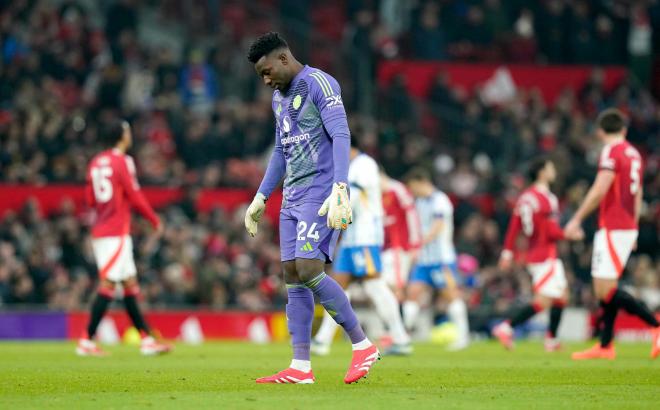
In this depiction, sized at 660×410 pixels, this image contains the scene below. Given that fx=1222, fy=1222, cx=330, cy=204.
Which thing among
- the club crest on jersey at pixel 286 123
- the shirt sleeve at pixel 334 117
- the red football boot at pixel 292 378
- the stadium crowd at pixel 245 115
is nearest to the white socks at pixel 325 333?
the red football boot at pixel 292 378

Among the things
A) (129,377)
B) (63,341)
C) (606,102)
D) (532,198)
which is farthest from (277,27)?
(129,377)

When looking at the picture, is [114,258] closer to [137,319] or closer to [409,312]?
[137,319]

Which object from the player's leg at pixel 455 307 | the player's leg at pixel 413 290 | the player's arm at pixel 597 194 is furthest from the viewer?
the player's leg at pixel 413 290

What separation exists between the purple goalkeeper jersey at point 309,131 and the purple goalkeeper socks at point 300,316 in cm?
71

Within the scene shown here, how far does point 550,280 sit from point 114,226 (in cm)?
596

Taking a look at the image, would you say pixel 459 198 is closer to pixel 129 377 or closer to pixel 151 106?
pixel 151 106

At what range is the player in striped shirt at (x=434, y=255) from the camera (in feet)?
60.8

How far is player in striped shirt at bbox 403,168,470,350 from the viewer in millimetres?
18547

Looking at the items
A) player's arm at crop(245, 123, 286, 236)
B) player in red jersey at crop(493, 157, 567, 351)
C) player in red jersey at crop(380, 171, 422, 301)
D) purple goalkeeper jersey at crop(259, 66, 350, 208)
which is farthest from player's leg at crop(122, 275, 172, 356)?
purple goalkeeper jersey at crop(259, 66, 350, 208)

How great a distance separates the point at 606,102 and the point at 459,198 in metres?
6.32

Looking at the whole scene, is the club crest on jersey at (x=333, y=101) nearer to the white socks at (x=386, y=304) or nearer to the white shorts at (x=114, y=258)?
the white socks at (x=386, y=304)

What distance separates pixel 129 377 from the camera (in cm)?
1062

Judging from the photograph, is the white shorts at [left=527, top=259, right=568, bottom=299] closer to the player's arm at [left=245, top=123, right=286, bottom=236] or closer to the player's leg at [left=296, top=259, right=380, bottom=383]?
the player's arm at [left=245, top=123, right=286, bottom=236]

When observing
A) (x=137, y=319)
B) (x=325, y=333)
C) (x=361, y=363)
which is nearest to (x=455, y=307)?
(x=325, y=333)
